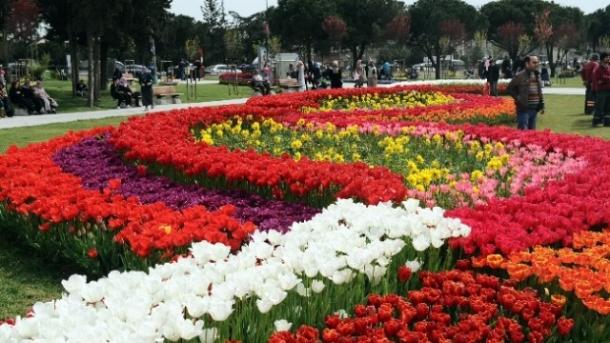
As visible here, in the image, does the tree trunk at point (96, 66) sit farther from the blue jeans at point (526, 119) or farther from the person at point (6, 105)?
the blue jeans at point (526, 119)

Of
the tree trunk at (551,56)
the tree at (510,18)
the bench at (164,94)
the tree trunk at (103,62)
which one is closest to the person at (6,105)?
the bench at (164,94)

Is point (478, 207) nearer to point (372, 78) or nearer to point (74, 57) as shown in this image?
point (372, 78)

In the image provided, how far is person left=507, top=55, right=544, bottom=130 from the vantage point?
11852mm

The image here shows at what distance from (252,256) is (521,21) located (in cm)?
7993

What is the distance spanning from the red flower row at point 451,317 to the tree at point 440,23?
67.3 metres

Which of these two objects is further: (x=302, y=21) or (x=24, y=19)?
(x=302, y=21)

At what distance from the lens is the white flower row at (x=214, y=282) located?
9.01 ft

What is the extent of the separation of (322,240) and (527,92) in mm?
8887

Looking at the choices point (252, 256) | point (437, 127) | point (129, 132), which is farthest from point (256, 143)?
point (252, 256)

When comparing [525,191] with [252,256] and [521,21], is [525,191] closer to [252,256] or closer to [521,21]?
[252,256]

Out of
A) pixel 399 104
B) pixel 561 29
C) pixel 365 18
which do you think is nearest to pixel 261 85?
pixel 399 104

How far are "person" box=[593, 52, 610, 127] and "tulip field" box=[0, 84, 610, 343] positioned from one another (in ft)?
24.0

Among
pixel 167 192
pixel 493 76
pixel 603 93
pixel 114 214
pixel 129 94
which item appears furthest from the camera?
pixel 493 76

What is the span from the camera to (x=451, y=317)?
340 cm
